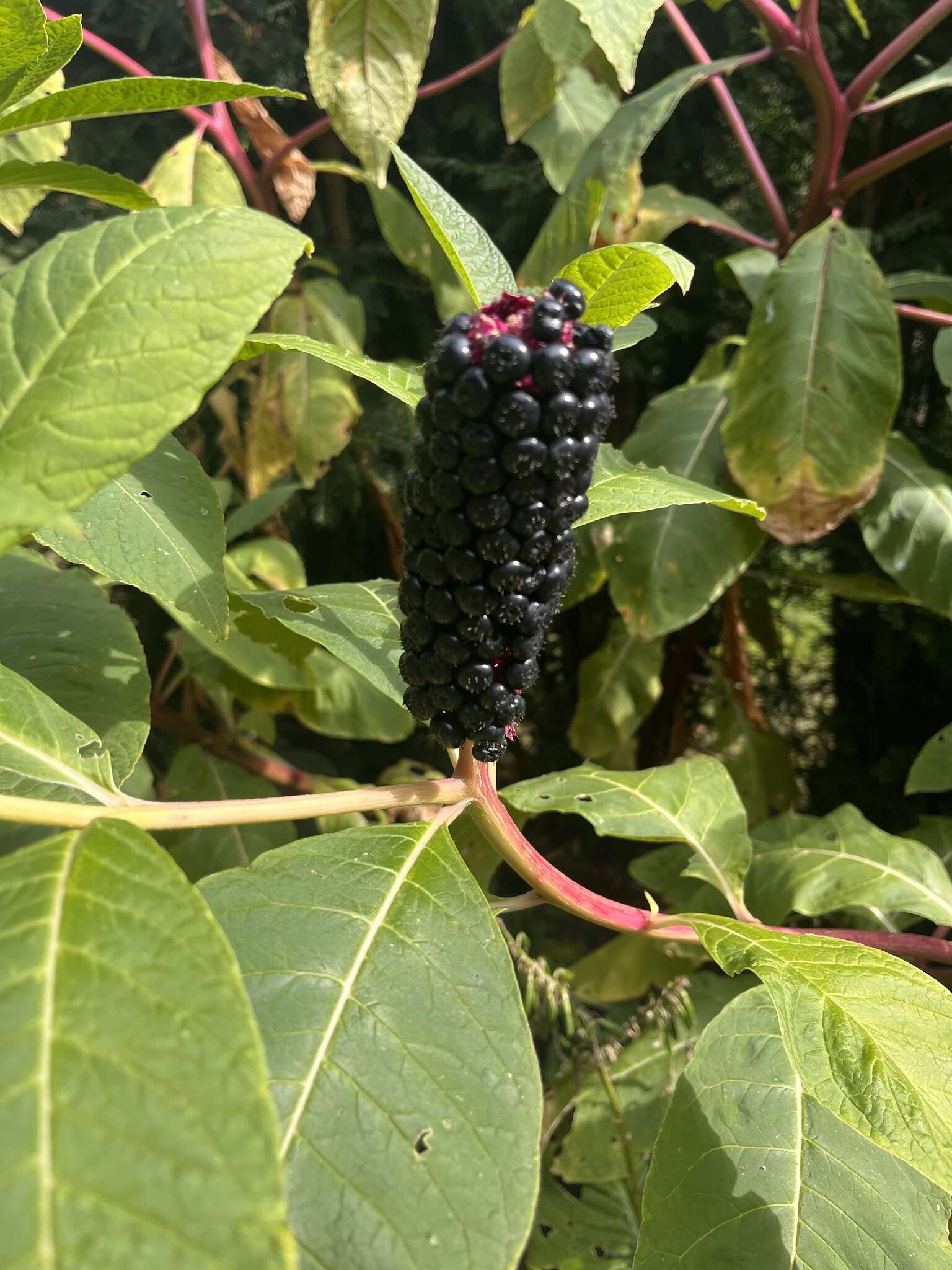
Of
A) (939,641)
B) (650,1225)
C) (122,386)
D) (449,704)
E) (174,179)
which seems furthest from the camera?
(939,641)

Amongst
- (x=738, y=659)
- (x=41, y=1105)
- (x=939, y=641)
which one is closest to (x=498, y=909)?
(x=41, y=1105)

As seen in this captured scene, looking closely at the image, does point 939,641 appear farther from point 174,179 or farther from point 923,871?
point 174,179

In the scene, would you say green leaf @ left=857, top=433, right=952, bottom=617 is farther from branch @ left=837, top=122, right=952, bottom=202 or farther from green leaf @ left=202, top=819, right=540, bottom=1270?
green leaf @ left=202, top=819, right=540, bottom=1270

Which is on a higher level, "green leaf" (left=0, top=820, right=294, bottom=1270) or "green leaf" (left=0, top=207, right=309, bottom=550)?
"green leaf" (left=0, top=207, right=309, bottom=550)

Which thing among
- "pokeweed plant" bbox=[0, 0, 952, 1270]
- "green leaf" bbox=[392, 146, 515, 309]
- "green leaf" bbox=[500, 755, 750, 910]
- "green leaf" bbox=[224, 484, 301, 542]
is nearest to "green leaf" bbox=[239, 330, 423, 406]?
Answer: "pokeweed plant" bbox=[0, 0, 952, 1270]

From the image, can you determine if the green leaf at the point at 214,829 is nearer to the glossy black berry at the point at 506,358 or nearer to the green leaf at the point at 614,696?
the green leaf at the point at 614,696

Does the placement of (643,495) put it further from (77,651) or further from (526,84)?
(526,84)

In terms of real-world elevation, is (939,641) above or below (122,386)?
below
